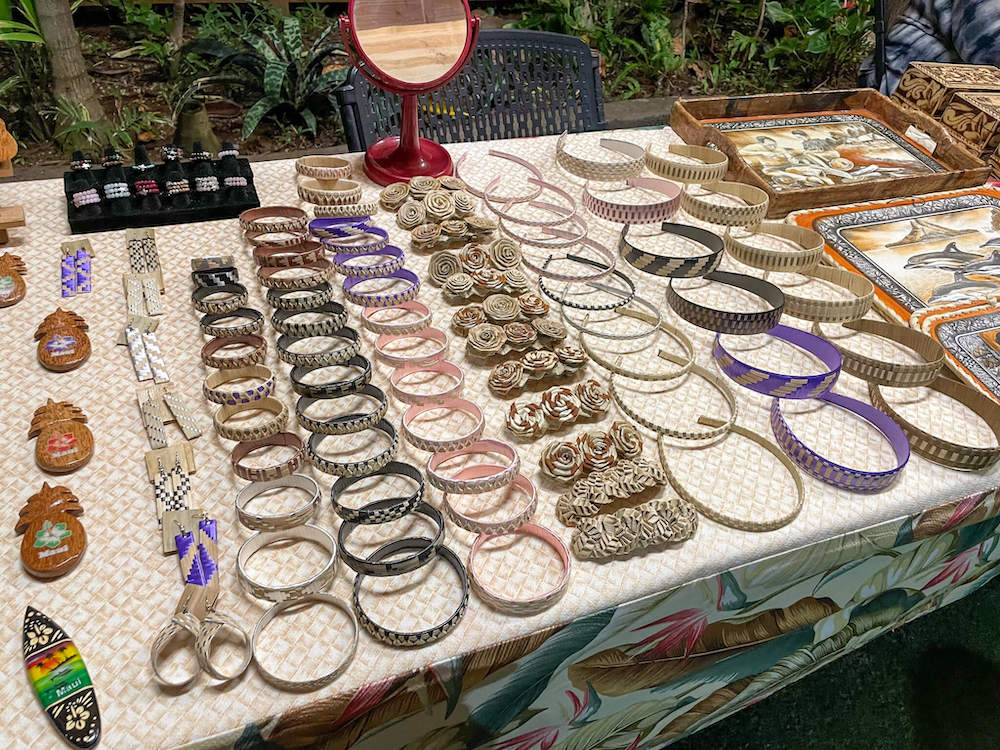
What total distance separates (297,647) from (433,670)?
7.6 inches

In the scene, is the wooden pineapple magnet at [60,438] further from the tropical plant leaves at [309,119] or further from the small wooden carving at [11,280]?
the tropical plant leaves at [309,119]

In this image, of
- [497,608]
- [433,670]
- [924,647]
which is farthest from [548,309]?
[924,647]

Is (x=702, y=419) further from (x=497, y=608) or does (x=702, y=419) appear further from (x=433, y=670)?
(x=433, y=670)

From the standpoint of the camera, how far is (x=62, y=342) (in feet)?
4.69

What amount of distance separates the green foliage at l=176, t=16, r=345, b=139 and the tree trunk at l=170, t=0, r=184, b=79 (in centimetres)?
16

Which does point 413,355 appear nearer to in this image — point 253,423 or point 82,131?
point 253,423

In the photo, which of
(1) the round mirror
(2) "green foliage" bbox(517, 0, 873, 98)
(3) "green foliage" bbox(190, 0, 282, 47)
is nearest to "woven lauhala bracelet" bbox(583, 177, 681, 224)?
(1) the round mirror

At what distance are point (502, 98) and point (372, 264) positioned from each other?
3.36ft

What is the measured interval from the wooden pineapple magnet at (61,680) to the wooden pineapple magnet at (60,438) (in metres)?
0.28

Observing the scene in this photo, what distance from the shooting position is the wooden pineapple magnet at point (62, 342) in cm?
140

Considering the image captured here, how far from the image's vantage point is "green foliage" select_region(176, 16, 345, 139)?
388 centimetres

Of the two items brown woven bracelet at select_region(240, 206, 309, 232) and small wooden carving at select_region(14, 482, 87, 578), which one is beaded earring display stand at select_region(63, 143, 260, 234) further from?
small wooden carving at select_region(14, 482, 87, 578)

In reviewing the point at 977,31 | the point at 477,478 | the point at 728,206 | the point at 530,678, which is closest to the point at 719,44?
the point at 977,31

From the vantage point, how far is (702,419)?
1.43 metres
